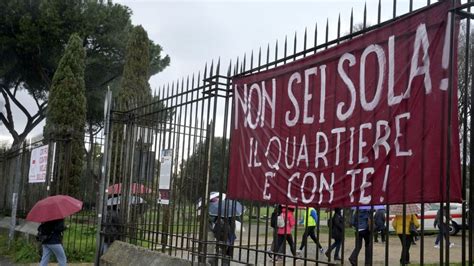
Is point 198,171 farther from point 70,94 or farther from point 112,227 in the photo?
point 70,94

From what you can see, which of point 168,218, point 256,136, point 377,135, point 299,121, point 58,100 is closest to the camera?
point 377,135

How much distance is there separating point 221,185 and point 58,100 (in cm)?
1349

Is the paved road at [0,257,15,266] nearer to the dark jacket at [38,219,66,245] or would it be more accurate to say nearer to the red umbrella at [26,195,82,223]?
the dark jacket at [38,219,66,245]

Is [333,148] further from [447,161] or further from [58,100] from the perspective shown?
[58,100]

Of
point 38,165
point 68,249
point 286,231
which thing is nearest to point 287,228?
point 286,231

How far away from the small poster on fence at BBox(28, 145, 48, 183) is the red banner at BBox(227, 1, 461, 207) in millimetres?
7157

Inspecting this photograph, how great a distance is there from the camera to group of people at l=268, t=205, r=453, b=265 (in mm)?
4113

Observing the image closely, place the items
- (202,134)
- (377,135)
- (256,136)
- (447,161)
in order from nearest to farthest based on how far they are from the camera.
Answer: (447,161) < (377,135) < (256,136) < (202,134)

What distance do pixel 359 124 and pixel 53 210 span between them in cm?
560

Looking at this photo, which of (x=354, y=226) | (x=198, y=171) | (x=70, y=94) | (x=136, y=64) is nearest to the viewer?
(x=354, y=226)

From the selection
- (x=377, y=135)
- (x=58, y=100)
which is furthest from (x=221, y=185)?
(x=58, y=100)

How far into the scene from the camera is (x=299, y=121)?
499 cm

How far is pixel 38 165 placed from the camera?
12.1 m

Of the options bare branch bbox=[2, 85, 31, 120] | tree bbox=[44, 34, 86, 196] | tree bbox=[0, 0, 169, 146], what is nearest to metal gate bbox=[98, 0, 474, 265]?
tree bbox=[44, 34, 86, 196]
